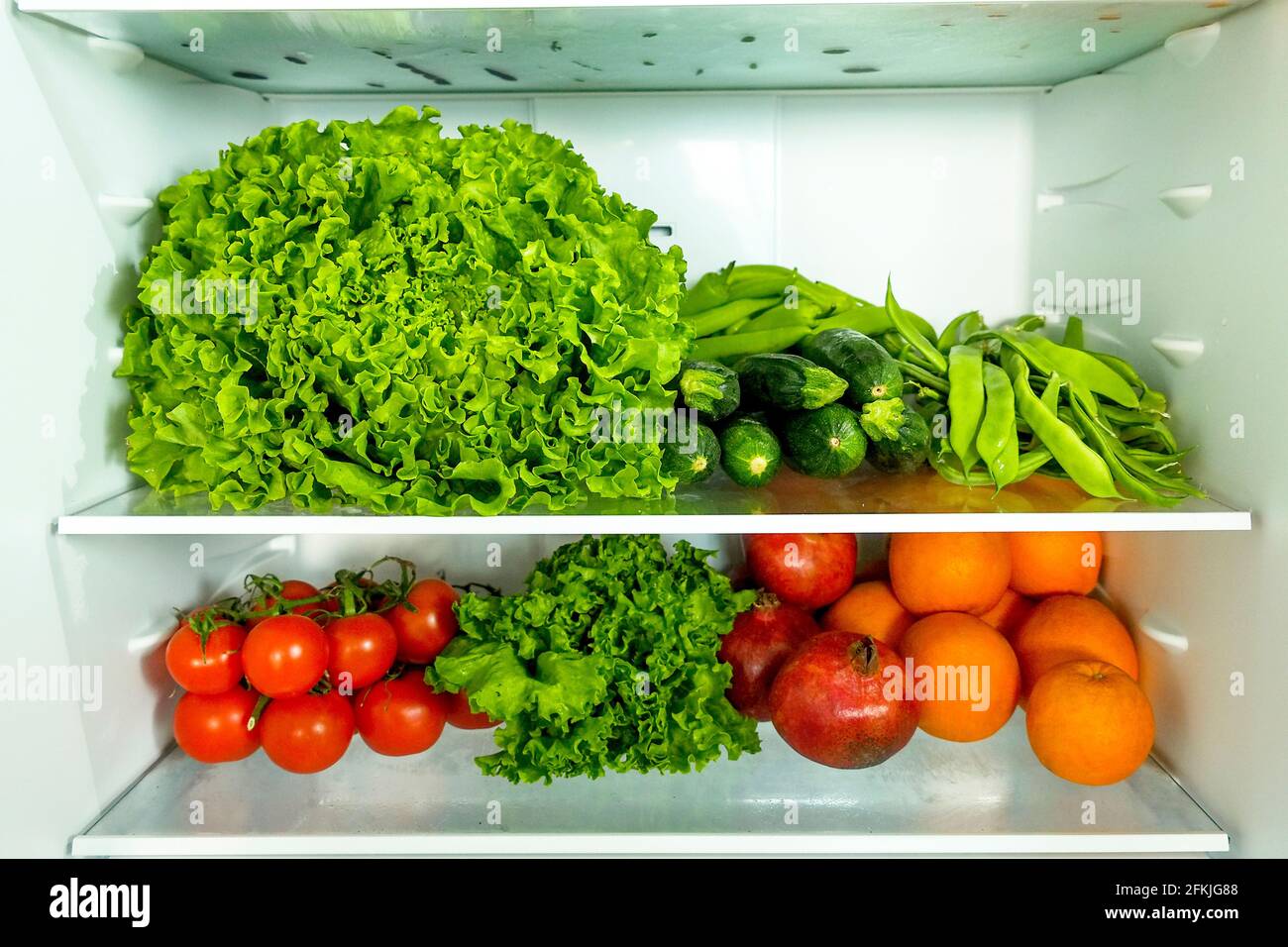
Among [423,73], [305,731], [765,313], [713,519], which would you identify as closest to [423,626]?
[305,731]

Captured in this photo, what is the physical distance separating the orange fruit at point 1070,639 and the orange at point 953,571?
7cm

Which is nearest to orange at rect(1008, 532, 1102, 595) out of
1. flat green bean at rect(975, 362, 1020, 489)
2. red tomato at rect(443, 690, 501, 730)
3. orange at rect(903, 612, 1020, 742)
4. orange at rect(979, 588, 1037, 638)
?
orange at rect(979, 588, 1037, 638)

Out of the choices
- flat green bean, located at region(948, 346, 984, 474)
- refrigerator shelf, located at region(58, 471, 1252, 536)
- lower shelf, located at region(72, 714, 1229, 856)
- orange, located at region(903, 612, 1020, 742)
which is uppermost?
flat green bean, located at region(948, 346, 984, 474)

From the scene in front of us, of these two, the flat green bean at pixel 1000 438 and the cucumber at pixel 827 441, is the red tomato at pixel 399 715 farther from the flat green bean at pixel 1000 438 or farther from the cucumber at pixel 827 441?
the flat green bean at pixel 1000 438

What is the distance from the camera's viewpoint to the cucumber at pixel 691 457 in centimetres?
120

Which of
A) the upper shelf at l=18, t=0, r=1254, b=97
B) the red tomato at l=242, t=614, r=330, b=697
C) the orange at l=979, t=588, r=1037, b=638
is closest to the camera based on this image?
the upper shelf at l=18, t=0, r=1254, b=97

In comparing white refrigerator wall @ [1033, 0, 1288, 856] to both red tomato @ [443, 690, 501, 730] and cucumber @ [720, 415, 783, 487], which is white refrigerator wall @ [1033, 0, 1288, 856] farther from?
red tomato @ [443, 690, 501, 730]

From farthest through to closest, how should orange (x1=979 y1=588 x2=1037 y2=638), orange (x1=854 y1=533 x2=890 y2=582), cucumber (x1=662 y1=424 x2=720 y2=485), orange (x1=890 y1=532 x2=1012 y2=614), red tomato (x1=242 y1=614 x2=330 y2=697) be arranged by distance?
orange (x1=854 y1=533 x2=890 y2=582), orange (x1=979 y1=588 x2=1037 y2=638), orange (x1=890 y1=532 x2=1012 y2=614), red tomato (x1=242 y1=614 x2=330 y2=697), cucumber (x1=662 y1=424 x2=720 y2=485)

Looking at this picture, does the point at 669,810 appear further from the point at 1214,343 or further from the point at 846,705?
the point at 1214,343

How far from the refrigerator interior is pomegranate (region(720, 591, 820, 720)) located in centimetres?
7

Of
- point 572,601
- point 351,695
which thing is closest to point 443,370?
point 572,601

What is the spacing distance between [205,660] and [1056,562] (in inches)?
44.4

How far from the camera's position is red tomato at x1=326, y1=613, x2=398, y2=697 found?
4.51 ft

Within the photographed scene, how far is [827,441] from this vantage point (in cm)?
122
